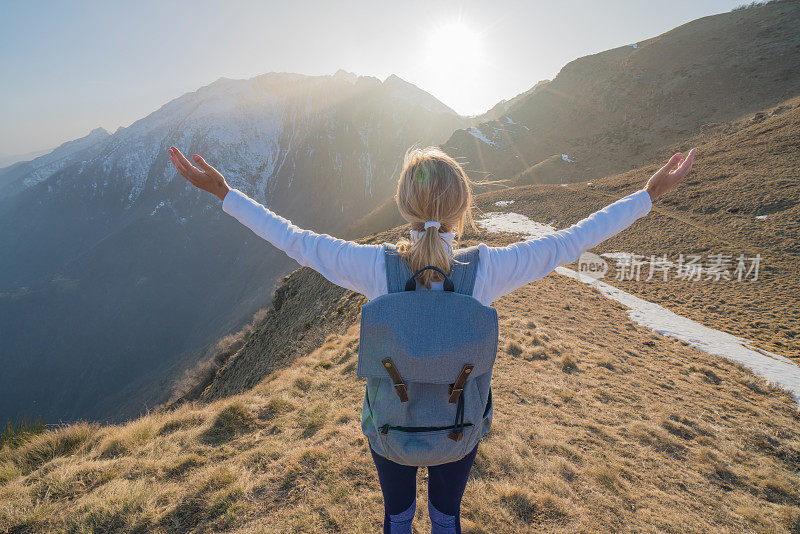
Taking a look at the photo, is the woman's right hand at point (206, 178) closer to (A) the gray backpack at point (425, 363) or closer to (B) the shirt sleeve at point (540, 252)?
(A) the gray backpack at point (425, 363)

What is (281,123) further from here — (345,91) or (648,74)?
(648,74)

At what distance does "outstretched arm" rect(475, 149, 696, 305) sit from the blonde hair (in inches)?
9.7

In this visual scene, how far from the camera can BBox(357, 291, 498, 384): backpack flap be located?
128cm

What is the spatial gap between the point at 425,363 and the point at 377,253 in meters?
0.64

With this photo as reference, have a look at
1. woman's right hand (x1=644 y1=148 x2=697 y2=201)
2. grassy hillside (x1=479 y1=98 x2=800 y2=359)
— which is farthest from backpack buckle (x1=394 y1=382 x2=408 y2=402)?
grassy hillside (x1=479 y1=98 x2=800 y2=359)

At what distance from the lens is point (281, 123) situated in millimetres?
130750

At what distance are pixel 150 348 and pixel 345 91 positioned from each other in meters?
130

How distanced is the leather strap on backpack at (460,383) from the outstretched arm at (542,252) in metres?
0.41

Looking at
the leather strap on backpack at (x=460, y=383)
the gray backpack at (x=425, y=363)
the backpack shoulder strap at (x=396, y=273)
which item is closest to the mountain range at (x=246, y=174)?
the backpack shoulder strap at (x=396, y=273)

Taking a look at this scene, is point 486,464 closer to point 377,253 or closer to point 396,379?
point 396,379

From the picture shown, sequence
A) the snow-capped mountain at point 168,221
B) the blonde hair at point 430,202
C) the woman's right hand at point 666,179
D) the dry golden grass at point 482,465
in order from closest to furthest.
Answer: the blonde hair at point 430,202 → the woman's right hand at point 666,179 → the dry golden grass at point 482,465 → the snow-capped mountain at point 168,221

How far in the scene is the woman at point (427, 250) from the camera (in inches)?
62.3

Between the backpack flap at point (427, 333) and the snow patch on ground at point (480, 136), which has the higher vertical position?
the snow patch on ground at point (480, 136)

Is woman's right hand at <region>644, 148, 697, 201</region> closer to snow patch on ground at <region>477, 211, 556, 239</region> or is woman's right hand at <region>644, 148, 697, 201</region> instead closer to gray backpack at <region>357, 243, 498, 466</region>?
gray backpack at <region>357, 243, 498, 466</region>
